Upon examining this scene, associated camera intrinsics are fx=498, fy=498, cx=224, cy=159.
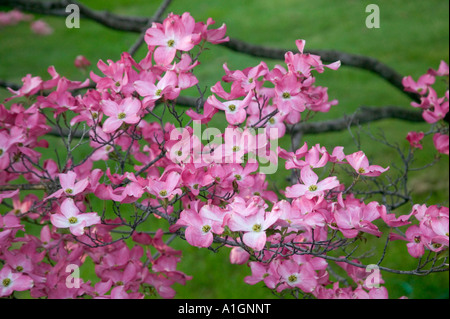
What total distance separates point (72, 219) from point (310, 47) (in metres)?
4.69

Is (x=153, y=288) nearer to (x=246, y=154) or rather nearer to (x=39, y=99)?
(x=246, y=154)

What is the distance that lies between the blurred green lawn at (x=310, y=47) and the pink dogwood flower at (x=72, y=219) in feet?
5.29

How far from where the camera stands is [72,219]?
1.07 m

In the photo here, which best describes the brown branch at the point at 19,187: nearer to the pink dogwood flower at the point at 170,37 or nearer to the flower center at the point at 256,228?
the pink dogwood flower at the point at 170,37

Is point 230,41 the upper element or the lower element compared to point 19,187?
upper

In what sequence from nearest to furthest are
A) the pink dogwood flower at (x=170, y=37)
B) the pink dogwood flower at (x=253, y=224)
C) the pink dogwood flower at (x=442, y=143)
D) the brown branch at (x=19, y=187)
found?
the pink dogwood flower at (x=253, y=224) → the pink dogwood flower at (x=170, y=37) → the brown branch at (x=19, y=187) → the pink dogwood flower at (x=442, y=143)

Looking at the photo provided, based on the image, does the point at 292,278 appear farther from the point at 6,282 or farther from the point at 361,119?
the point at 361,119

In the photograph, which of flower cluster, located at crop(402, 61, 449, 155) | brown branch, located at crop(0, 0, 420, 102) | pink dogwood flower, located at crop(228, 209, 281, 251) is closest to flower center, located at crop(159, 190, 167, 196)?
pink dogwood flower, located at crop(228, 209, 281, 251)

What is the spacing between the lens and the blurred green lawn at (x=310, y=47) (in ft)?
9.48

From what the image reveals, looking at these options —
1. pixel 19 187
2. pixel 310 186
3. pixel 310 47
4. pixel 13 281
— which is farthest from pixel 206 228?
pixel 310 47

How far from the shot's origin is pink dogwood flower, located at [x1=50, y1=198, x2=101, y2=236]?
3.43 ft

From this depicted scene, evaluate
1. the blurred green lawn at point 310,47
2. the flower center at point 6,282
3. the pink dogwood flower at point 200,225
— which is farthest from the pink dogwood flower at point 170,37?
the blurred green lawn at point 310,47

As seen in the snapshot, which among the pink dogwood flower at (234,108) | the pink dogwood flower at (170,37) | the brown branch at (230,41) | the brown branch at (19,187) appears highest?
the brown branch at (230,41)

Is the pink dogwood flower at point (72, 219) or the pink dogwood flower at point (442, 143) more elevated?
the pink dogwood flower at point (442, 143)
